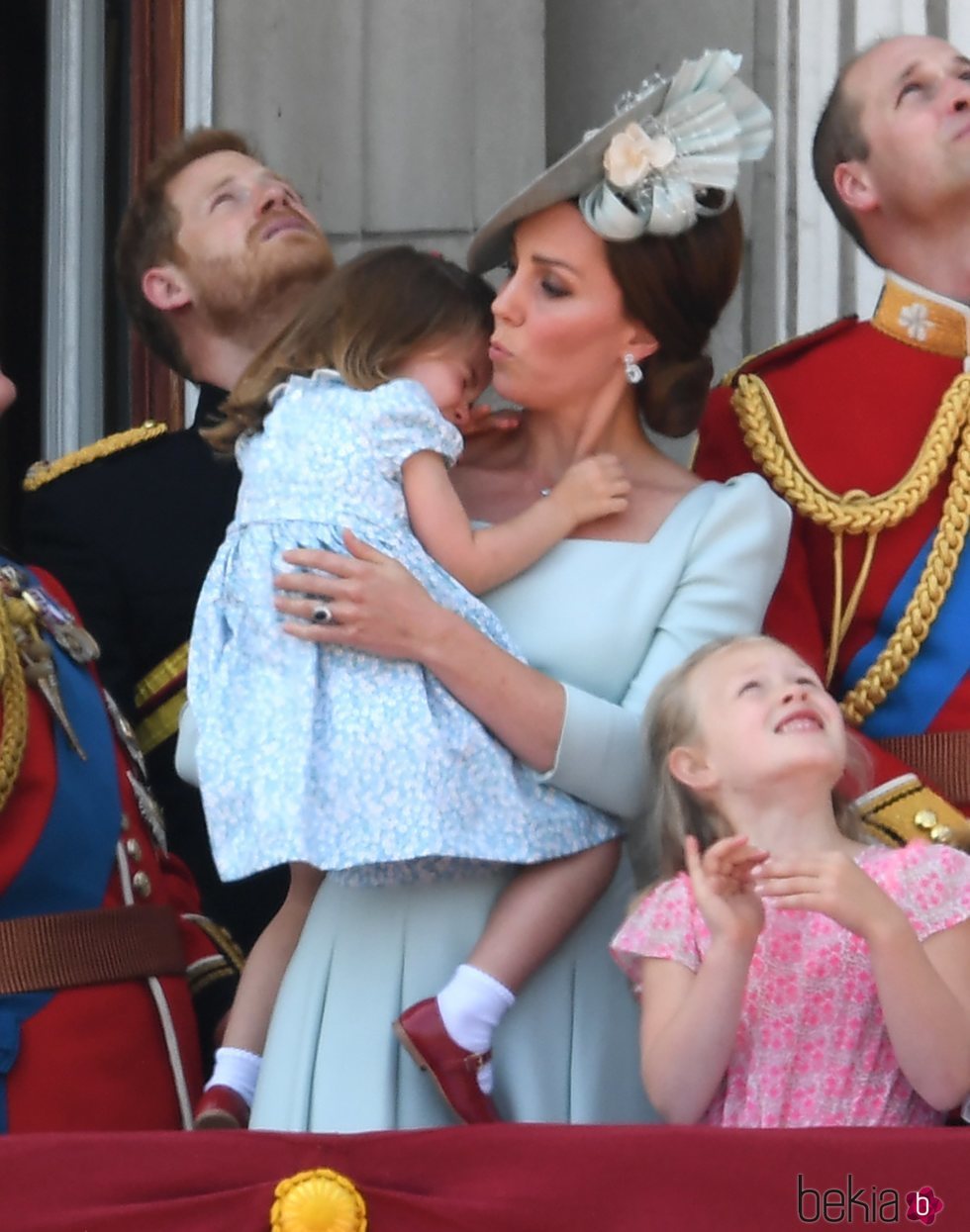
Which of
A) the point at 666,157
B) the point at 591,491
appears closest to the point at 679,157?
the point at 666,157

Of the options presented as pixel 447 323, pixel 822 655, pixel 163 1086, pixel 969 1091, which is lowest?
pixel 163 1086

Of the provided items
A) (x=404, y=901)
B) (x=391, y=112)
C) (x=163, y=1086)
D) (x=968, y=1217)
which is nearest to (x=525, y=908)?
(x=404, y=901)

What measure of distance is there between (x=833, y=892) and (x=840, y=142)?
3.92 feet

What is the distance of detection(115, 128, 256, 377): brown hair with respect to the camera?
331 centimetres

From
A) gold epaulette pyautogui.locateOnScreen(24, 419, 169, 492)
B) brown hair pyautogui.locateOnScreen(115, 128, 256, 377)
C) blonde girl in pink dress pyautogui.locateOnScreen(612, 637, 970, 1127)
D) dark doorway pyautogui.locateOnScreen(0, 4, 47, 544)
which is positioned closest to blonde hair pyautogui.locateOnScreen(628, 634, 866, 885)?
blonde girl in pink dress pyautogui.locateOnScreen(612, 637, 970, 1127)

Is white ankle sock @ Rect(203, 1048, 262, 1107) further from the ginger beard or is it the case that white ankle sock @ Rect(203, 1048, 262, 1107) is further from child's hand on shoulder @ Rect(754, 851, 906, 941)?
the ginger beard

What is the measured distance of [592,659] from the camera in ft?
7.89

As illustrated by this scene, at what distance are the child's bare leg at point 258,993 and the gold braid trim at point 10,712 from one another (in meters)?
0.28

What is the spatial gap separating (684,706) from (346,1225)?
0.64 m

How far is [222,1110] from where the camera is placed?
7.54 ft

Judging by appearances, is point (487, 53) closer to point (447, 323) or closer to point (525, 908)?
point (447, 323)

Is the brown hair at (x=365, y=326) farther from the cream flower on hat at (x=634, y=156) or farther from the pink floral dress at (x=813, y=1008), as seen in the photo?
the pink floral dress at (x=813, y=1008)

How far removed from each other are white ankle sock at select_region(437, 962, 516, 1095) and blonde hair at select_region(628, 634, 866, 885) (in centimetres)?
19

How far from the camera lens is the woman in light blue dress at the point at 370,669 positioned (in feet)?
7.33
